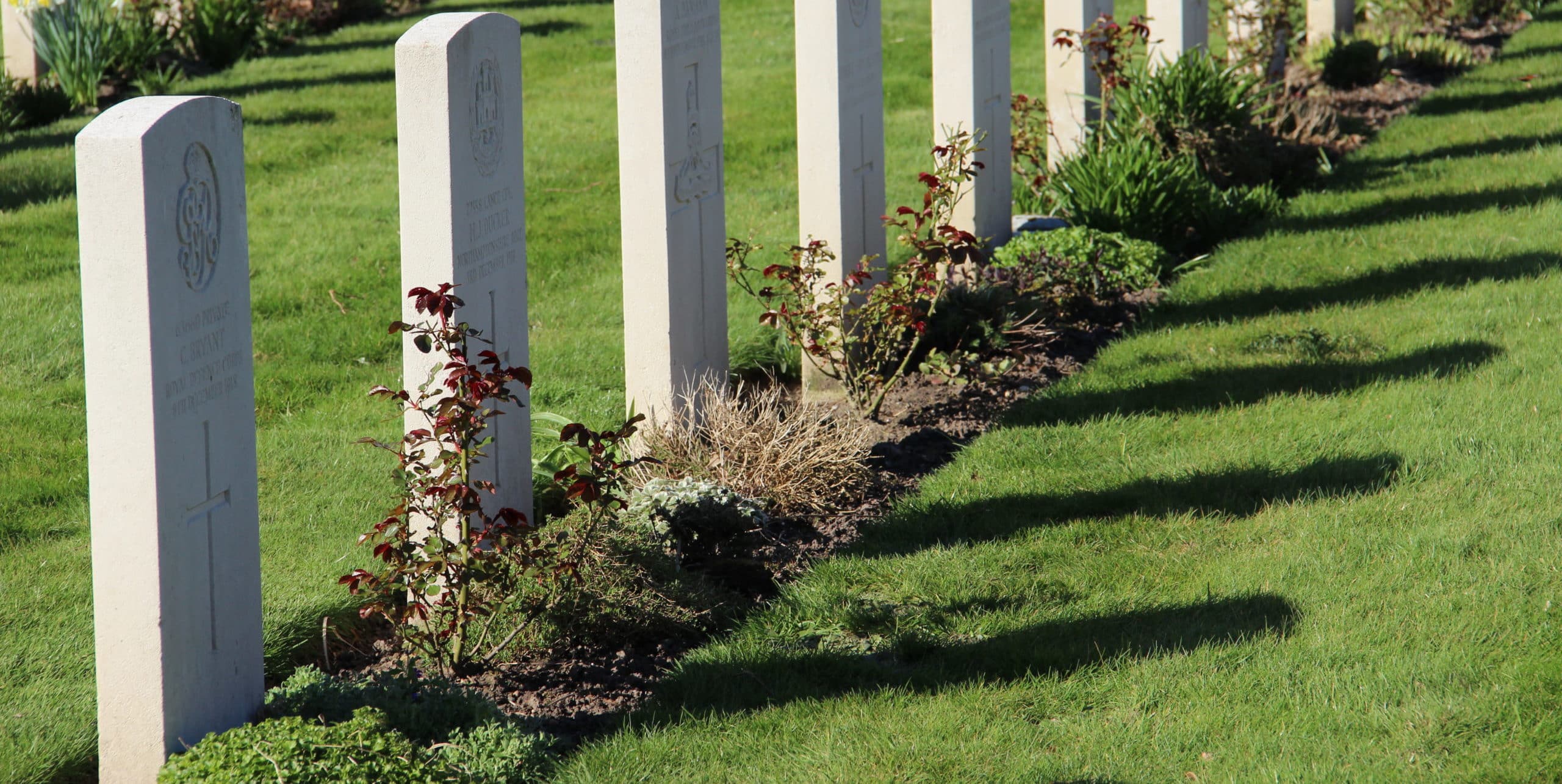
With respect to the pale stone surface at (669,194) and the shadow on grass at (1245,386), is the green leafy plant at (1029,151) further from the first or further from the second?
the pale stone surface at (669,194)

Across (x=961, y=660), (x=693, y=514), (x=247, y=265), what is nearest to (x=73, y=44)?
(x=693, y=514)

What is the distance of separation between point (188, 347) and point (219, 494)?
395 mm

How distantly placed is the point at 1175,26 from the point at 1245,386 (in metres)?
4.94

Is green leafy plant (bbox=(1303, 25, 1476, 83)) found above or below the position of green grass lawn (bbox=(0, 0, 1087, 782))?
above

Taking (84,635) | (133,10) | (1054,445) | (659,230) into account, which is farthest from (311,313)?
(133,10)

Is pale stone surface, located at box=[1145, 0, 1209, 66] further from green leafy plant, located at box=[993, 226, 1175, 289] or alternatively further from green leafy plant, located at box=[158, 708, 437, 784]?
green leafy plant, located at box=[158, 708, 437, 784]

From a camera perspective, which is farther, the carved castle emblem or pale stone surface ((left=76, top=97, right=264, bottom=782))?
the carved castle emblem

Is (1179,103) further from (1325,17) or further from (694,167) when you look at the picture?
(1325,17)

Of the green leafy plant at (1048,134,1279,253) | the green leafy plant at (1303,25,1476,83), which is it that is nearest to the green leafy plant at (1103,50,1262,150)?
the green leafy plant at (1048,134,1279,253)

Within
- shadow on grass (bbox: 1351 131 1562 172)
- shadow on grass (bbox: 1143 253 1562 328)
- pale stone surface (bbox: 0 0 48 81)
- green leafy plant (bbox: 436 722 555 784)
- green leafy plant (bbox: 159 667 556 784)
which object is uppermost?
pale stone surface (bbox: 0 0 48 81)

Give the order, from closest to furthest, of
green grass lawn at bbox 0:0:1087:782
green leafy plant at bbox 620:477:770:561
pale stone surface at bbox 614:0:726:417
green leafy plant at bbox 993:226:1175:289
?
green grass lawn at bbox 0:0:1087:782, green leafy plant at bbox 620:477:770:561, pale stone surface at bbox 614:0:726:417, green leafy plant at bbox 993:226:1175:289

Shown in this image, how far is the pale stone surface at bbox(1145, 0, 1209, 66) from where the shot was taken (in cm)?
1048

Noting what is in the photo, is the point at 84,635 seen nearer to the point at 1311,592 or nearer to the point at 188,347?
the point at 188,347

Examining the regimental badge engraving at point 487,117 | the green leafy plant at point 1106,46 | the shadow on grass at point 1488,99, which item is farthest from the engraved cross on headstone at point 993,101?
A: the shadow on grass at point 1488,99
